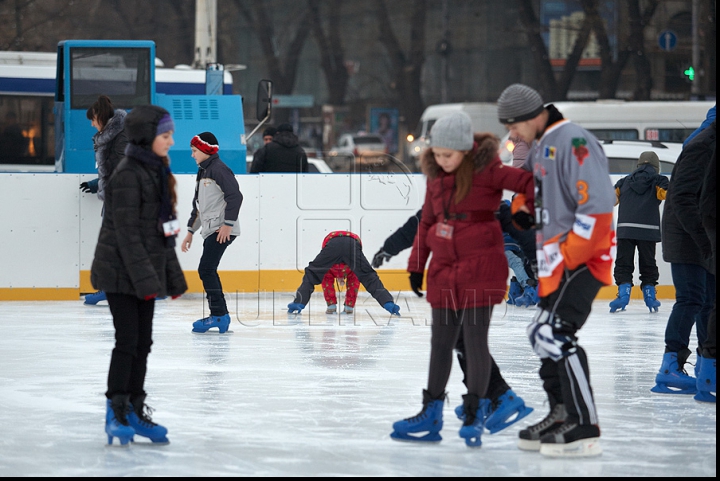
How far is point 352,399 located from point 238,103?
8.58 metres

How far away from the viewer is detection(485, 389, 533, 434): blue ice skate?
492 cm

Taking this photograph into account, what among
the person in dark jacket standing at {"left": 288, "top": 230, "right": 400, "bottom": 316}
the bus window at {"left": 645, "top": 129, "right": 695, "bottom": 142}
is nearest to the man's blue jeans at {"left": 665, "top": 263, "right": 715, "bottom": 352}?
the person in dark jacket standing at {"left": 288, "top": 230, "right": 400, "bottom": 316}

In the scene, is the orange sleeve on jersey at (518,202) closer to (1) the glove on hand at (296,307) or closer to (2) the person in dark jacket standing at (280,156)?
(1) the glove on hand at (296,307)

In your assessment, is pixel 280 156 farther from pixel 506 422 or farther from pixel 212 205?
pixel 506 422

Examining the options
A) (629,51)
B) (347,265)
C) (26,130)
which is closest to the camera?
(347,265)

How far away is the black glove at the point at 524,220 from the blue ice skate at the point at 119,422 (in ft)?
6.00

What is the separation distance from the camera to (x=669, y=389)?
6.12m

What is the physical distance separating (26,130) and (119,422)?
44.7ft

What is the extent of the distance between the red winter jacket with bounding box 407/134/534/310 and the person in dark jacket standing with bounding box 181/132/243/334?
3706 mm

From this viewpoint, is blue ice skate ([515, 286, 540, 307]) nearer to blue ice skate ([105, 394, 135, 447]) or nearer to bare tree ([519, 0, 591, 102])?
blue ice skate ([105, 394, 135, 447])

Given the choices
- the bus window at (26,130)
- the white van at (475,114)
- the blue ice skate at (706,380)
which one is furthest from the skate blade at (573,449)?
the white van at (475,114)

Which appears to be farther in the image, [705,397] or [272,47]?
[272,47]

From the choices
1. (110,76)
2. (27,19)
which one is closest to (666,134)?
(110,76)

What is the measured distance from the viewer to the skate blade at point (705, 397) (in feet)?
18.9
